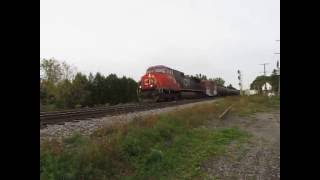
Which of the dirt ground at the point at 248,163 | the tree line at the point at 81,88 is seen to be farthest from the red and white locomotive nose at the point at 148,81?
the dirt ground at the point at 248,163

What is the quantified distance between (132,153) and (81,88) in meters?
32.5

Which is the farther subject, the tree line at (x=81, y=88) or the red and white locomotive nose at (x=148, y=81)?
the tree line at (x=81, y=88)

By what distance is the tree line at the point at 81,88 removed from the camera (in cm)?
3772

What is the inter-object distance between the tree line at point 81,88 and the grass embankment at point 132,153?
1026 inches

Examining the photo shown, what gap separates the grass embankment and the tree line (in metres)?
26.0

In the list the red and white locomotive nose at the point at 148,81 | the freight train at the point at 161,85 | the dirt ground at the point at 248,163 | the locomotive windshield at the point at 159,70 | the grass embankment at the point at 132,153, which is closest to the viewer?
the grass embankment at the point at 132,153

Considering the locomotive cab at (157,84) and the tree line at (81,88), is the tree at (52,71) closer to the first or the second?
the tree line at (81,88)

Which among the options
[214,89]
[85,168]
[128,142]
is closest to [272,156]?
[128,142]

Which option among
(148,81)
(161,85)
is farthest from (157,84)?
(148,81)

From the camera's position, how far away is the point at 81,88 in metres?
39.6

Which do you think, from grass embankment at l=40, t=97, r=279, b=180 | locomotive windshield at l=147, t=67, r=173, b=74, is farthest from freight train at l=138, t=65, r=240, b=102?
grass embankment at l=40, t=97, r=279, b=180

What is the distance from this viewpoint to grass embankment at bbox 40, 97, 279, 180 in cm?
643
